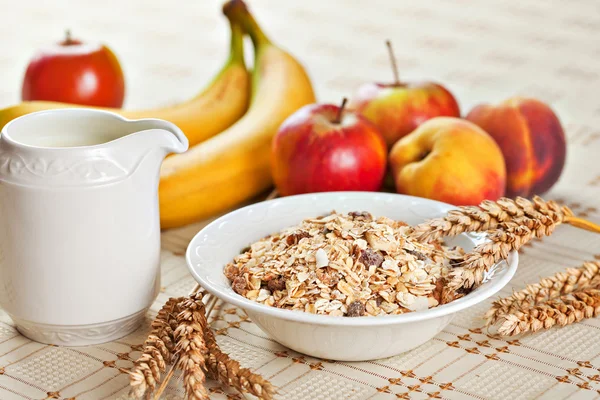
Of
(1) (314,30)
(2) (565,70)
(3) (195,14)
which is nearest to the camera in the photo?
(2) (565,70)

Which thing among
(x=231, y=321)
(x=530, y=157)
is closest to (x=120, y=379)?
(x=231, y=321)

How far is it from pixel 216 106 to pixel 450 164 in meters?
0.44

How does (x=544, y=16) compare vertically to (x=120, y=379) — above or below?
above

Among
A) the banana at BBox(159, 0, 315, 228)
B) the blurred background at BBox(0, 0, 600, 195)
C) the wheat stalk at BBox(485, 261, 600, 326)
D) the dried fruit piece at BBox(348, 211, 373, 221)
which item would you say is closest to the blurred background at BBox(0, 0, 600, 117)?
the blurred background at BBox(0, 0, 600, 195)

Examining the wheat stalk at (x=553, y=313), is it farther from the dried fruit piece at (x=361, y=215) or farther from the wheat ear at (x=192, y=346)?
the wheat ear at (x=192, y=346)

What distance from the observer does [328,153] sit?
3.62ft

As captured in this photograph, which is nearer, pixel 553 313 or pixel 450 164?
pixel 553 313

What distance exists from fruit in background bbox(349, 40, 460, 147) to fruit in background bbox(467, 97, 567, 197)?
0.07 meters

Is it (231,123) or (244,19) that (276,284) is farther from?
(244,19)

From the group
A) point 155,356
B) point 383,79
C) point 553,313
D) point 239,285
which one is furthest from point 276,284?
point 383,79

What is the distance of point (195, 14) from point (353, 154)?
1.30 m

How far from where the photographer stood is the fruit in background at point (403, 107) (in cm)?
121

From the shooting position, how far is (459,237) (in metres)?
0.92

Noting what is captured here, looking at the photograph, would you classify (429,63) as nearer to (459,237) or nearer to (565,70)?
(565,70)
